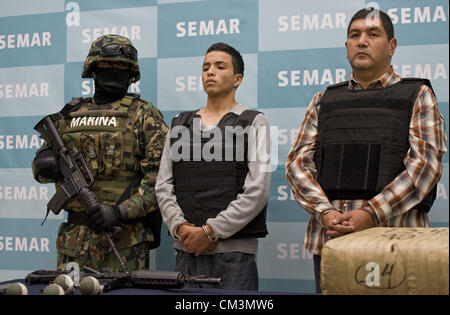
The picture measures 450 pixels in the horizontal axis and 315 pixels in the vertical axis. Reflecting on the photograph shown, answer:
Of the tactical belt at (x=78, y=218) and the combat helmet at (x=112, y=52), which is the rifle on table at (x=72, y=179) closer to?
the tactical belt at (x=78, y=218)

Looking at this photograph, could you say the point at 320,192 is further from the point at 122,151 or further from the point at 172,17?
the point at 172,17

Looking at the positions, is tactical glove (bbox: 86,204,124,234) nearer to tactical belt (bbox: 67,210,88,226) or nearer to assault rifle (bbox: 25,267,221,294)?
tactical belt (bbox: 67,210,88,226)

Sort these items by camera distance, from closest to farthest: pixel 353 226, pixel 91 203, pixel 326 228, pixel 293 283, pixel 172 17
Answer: pixel 353 226, pixel 326 228, pixel 91 203, pixel 293 283, pixel 172 17

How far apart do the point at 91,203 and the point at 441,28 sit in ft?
5.90

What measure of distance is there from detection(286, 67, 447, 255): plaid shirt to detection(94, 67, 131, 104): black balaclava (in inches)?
35.1

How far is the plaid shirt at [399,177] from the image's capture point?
6.46 feet

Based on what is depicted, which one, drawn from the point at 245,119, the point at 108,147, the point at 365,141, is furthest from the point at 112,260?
the point at 365,141

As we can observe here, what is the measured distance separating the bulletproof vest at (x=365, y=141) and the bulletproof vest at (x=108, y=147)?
874 mm

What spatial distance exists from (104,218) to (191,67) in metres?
1.02

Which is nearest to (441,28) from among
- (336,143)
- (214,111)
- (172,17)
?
(336,143)

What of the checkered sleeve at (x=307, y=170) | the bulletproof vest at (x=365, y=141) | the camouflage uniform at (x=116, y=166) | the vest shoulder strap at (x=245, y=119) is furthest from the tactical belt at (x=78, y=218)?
the bulletproof vest at (x=365, y=141)

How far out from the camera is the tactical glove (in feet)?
7.84

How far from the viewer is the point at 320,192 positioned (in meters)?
2.09

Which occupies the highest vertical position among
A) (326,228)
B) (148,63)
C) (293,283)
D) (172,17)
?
(172,17)
